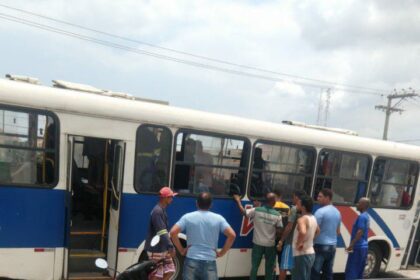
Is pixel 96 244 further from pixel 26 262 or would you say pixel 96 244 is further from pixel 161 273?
pixel 161 273

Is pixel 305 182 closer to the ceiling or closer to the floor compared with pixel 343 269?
closer to the ceiling

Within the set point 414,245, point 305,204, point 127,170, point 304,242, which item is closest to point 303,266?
point 304,242

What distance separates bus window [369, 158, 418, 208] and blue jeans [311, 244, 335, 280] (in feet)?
7.54

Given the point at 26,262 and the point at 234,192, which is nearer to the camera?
the point at 26,262

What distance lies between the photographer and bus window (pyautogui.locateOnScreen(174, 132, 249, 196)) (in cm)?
673

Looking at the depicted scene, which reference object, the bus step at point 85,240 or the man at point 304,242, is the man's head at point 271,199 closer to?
the man at point 304,242

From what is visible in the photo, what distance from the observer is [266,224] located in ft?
22.6

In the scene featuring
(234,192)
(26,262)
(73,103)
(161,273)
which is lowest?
(26,262)

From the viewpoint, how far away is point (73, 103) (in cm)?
602

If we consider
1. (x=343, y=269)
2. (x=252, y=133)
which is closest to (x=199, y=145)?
(x=252, y=133)

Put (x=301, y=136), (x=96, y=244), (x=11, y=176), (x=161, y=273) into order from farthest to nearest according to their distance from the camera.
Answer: (x=301, y=136) < (x=96, y=244) < (x=11, y=176) < (x=161, y=273)

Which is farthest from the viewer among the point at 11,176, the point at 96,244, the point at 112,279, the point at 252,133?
the point at 252,133

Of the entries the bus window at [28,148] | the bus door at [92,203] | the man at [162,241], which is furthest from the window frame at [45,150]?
the man at [162,241]

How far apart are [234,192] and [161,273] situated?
2630mm
